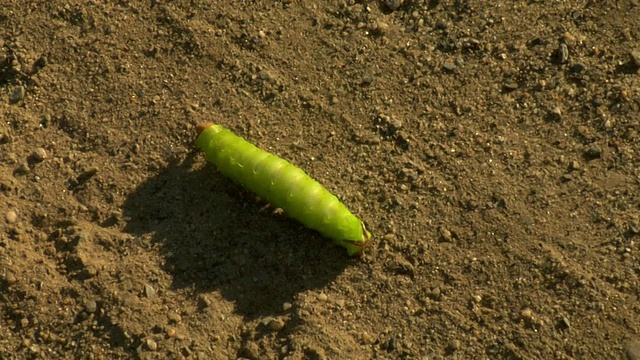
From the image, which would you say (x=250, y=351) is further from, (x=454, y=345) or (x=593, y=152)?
(x=593, y=152)

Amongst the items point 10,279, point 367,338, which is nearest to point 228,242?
point 367,338

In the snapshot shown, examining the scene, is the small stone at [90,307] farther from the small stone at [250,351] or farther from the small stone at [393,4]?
the small stone at [393,4]

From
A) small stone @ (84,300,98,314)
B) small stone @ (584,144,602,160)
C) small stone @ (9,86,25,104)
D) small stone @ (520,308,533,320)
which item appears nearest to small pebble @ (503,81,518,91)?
small stone @ (584,144,602,160)

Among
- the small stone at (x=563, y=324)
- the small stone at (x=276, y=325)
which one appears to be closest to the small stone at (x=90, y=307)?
the small stone at (x=276, y=325)

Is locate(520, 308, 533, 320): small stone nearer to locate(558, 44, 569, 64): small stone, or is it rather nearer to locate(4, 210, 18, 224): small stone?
locate(558, 44, 569, 64): small stone

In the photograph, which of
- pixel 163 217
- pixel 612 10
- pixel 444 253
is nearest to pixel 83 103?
pixel 163 217

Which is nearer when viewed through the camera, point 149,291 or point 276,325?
point 276,325
